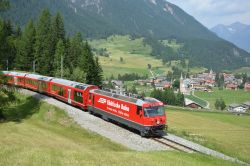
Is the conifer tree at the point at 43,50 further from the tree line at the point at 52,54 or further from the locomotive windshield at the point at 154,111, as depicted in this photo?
the locomotive windshield at the point at 154,111

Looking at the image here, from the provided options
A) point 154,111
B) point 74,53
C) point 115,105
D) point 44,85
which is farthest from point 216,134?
point 74,53

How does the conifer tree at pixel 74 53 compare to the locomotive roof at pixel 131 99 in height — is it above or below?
above

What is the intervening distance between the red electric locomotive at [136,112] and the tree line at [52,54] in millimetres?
46501

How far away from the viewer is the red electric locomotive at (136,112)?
3372 cm

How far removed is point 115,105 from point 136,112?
431 centimetres

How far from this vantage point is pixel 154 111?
113 feet

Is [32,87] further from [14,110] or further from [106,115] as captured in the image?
[106,115]

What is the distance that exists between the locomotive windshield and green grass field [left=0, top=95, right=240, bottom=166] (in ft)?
15.4

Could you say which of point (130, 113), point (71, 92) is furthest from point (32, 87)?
point (130, 113)

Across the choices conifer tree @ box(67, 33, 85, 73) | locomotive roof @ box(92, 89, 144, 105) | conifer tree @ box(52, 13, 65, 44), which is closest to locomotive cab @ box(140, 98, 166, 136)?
locomotive roof @ box(92, 89, 144, 105)

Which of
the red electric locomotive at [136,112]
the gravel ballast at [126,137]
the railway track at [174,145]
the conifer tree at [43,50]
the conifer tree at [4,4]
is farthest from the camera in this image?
the conifer tree at [43,50]

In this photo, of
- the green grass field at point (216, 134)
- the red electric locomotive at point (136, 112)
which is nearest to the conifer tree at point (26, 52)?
the green grass field at point (216, 134)

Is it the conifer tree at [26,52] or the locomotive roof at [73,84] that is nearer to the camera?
the locomotive roof at [73,84]

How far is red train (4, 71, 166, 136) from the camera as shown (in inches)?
1336
